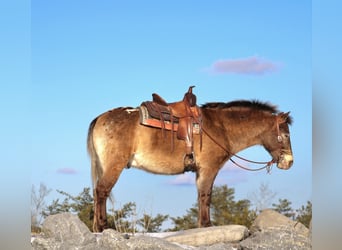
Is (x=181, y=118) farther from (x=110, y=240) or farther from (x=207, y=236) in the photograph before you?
(x=110, y=240)

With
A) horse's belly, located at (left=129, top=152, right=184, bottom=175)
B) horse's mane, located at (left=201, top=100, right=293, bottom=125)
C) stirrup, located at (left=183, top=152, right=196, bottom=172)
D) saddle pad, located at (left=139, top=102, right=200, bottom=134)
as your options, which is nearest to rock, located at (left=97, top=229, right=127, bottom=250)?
horse's belly, located at (left=129, top=152, right=184, bottom=175)

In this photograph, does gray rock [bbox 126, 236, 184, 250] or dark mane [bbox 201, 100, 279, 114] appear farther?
dark mane [bbox 201, 100, 279, 114]

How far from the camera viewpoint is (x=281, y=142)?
725 centimetres

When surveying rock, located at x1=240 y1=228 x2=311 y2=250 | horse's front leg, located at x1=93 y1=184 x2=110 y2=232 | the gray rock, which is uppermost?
horse's front leg, located at x1=93 y1=184 x2=110 y2=232

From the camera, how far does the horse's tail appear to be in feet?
22.3

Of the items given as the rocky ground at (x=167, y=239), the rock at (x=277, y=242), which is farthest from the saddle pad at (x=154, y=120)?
the rock at (x=277, y=242)

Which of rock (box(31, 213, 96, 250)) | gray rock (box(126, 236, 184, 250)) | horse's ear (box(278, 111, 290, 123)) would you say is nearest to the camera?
gray rock (box(126, 236, 184, 250))

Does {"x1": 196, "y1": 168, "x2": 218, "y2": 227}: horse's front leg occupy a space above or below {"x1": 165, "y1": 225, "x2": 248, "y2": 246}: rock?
above

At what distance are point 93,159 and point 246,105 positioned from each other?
8.23ft

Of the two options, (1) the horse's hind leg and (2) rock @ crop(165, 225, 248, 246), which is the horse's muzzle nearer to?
(2) rock @ crop(165, 225, 248, 246)

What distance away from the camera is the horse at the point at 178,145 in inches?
265

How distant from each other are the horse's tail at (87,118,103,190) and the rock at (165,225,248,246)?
4.52 feet

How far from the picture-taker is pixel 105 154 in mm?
6805

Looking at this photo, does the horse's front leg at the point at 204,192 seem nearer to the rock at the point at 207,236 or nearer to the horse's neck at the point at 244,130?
the rock at the point at 207,236
